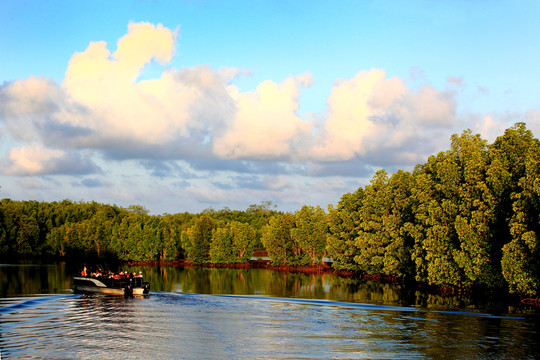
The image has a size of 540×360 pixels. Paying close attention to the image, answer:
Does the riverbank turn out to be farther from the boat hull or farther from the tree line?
the boat hull

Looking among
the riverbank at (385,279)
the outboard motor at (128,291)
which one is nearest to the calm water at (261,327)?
the outboard motor at (128,291)

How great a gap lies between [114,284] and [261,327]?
27975 millimetres

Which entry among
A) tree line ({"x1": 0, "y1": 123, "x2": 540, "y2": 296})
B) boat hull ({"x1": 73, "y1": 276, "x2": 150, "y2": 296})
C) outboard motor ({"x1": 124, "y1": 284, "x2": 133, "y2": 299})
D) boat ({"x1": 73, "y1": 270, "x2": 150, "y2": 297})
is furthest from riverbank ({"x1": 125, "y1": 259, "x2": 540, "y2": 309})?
outboard motor ({"x1": 124, "y1": 284, "x2": 133, "y2": 299})

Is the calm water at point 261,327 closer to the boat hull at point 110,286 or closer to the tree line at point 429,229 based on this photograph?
the boat hull at point 110,286

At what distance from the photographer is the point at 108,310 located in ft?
151

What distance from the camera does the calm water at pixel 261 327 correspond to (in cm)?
2967

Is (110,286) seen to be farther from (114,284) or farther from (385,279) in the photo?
(385,279)

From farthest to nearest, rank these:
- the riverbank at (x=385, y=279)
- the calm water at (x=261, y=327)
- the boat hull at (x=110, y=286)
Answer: the boat hull at (x=110, y=286) → the riverbank at (x=385, y=279) → the calm water at (x=261, y=327)

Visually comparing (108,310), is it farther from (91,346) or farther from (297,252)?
(297,252)

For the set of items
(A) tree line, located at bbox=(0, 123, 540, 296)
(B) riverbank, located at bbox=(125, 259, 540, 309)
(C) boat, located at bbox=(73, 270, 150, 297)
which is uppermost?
(A) tree line, located at bbox=(0, 123, 540, 296)

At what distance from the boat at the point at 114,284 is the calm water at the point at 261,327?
1.75m

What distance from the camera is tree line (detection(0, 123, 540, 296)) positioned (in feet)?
157

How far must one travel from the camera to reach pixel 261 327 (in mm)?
36969

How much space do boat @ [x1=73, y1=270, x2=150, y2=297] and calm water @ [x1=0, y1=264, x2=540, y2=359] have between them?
175 cm
